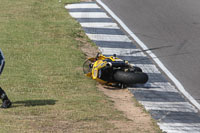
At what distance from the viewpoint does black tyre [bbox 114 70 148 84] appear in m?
11.2

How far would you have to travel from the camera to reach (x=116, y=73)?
37.4 ft

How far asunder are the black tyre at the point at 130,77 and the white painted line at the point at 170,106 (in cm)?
94

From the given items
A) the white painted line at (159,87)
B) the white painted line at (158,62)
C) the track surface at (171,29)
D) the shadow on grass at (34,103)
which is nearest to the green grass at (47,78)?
the shadow on grass at (34,103)

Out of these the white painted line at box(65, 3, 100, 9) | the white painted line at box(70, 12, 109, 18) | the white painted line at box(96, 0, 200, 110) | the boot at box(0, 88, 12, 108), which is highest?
the boot at box(0, 88, 12, 108)

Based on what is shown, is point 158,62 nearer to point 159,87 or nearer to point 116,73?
point 159,87

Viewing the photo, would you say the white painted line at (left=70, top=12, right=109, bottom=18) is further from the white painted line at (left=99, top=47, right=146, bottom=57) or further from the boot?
the boot

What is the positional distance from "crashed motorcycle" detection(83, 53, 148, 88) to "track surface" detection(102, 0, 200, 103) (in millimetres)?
1300

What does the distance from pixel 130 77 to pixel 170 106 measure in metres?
1.37

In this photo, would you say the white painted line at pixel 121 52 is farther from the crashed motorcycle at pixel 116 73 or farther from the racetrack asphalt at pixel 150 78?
the crashed motorcycle at pixel 116 73

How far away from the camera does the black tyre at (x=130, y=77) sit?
11.2 metres

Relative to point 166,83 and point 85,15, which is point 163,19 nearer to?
point 85,15

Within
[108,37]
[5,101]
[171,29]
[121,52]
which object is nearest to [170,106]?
[5,101]

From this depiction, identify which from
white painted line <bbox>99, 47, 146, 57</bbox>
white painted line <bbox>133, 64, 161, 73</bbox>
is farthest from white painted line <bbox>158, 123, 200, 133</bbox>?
white painted line <bbox>99, 47, 146, 57</bbox>

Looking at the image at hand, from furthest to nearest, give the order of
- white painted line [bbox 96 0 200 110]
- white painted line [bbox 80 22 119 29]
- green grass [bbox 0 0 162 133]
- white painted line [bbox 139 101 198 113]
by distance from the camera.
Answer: white painted line [bbox 80 22 119 29]
white painted line [bbox 96 0 200 110]
white painted line [bbox 139 101 198 113]
green grass [bbox 0 0 162 133]
